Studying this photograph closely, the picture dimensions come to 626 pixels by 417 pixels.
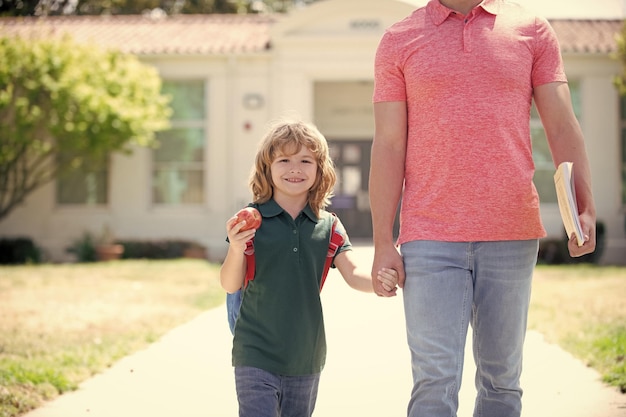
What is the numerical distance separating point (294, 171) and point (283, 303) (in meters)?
0.55

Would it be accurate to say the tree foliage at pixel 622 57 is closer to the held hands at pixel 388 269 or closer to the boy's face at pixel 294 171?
the boy's face at pixel 294 171

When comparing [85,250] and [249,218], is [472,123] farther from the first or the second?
[85,250]

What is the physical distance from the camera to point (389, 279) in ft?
9.28

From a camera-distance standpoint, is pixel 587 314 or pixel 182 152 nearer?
pixel 587 314

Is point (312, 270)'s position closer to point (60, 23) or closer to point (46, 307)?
point (46, 307)

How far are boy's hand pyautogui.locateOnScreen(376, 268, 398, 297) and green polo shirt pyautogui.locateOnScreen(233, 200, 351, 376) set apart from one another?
1.10ft

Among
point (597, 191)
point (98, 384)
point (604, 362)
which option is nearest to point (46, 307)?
point (98, 384)

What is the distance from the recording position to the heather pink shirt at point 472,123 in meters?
2.77

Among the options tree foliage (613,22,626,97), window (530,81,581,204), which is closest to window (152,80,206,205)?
window (530,81,581,204)

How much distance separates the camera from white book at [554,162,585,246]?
2670mm

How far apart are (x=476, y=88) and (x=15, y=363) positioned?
4.10 metres

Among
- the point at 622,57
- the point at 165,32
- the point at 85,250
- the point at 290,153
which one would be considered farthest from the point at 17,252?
the point at 290,153

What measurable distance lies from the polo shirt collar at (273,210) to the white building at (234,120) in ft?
38.9

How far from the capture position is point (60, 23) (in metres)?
18.5
